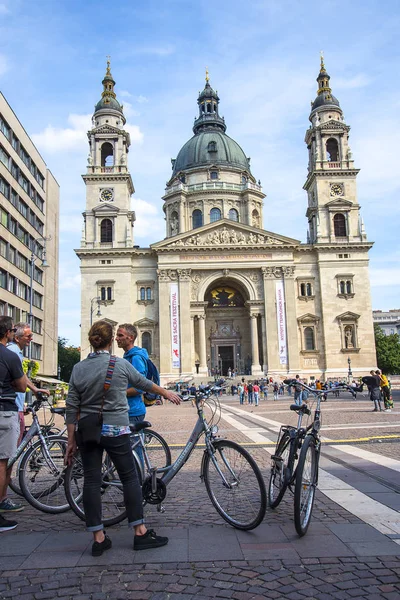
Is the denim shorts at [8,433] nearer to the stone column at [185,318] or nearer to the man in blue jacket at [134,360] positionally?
the man in blue jacket at [134,360]

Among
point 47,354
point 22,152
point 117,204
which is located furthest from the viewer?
point 117,204

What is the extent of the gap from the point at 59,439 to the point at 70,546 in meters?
1.92

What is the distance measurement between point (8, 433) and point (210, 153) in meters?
67.0

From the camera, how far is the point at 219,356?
58.1 metres

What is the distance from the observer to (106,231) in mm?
56344

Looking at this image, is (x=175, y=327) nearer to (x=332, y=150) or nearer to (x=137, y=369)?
(x=332, y=150)

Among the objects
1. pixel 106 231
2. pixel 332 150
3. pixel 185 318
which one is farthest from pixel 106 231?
pixel 332 150

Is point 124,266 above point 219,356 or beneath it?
above

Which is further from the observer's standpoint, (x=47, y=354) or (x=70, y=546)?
(x=47, y=354)

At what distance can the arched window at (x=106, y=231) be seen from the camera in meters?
56.1

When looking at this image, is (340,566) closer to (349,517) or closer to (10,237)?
(349,517)

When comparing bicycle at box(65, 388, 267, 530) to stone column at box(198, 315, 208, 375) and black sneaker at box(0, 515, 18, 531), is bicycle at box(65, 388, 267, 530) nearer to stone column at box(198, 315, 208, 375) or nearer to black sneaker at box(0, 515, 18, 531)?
black sneaker at box(0, 515, 18, 531)

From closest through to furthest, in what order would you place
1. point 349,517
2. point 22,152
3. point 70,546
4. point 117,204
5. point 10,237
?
point 70,546 → point 349,517 → point 10,237 → point 22,152 → point 117,204

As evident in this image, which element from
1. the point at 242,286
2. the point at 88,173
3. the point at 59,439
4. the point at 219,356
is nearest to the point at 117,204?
the point at 88,173
